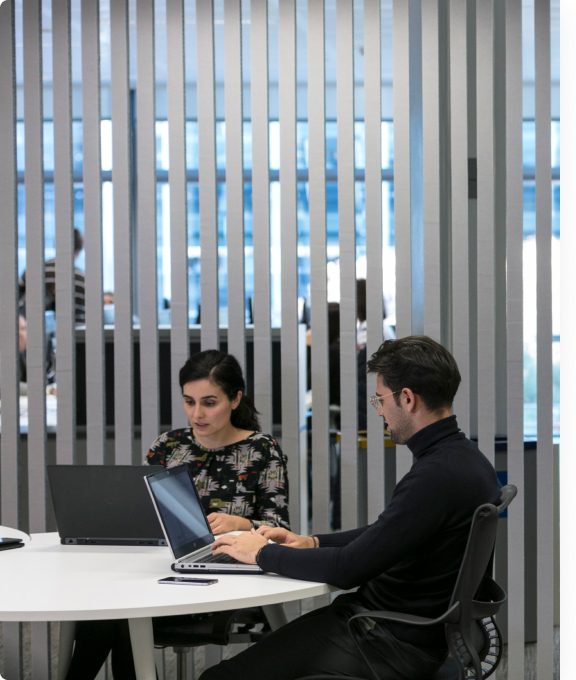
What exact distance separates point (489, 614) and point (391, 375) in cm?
65

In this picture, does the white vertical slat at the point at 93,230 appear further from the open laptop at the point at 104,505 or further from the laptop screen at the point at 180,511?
the laptop screen at the point at 180,511

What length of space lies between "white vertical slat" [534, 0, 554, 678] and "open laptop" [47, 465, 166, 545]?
166cm

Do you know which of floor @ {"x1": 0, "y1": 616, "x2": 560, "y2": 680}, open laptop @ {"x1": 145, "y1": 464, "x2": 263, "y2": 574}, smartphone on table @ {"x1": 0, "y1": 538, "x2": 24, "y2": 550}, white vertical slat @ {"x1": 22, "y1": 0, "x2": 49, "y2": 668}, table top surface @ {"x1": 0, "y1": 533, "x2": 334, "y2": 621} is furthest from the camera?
white vertical slat @ {"x1": 22, "y1": 0, "x2": 49, "y2": 668}

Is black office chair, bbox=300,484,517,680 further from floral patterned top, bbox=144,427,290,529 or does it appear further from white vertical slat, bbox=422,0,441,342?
white vertical slat, bbox=422,0,441,342

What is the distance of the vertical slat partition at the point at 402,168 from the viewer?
9.85 feet

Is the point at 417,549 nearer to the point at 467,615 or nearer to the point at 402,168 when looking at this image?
the point at 467,615

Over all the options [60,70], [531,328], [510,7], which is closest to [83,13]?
[60,70]

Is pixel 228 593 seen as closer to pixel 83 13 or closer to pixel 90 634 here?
pixel 90 634

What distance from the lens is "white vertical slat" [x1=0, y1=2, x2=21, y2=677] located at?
3.08 meters

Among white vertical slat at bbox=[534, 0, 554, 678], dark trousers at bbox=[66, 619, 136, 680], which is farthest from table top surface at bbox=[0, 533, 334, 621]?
white vertical slat at bbox=[534, 0, 554, 678]

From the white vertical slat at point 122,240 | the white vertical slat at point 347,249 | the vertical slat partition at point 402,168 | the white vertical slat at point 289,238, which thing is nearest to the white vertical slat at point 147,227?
the white vertical slat at point 122,240

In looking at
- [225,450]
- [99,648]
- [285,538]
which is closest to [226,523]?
[285,538]

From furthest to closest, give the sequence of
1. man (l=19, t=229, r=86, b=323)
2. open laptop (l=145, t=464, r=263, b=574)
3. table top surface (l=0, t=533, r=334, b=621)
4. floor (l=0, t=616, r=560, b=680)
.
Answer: man (l=19, t=229, r=86, b=323)
floor (l=0, t=616, r=560, b=680)
open laptop (l=145, t=464, r=263, b=574)
table top surface (l=0, t=533, r=334, b=621)

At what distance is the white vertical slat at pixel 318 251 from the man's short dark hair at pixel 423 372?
101 cm
